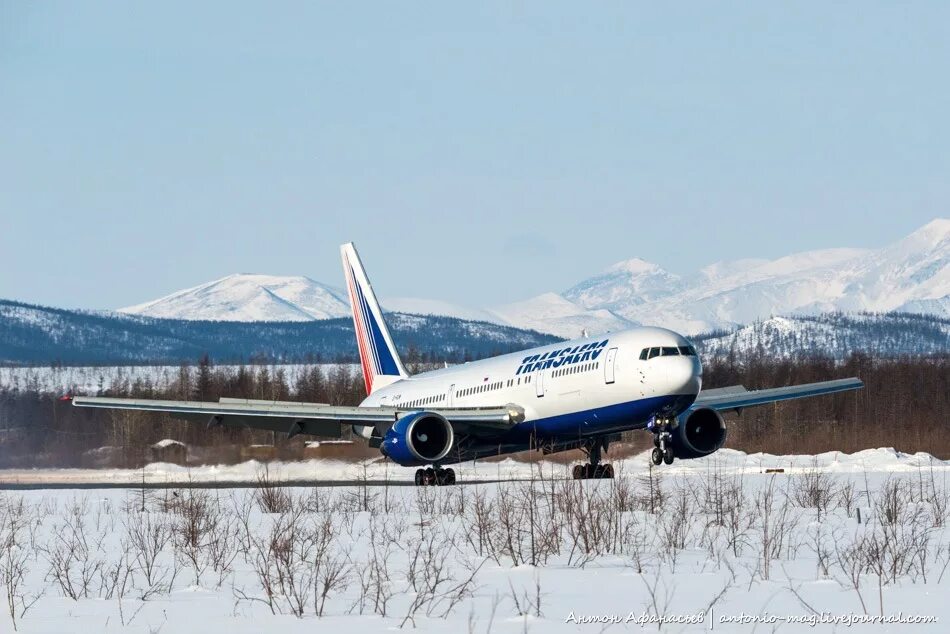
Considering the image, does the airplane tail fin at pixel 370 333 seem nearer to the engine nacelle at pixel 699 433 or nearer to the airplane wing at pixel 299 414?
the airplane wing at pixel 299 414

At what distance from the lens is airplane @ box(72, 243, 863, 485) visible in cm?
3475

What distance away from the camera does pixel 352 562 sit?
48.6 feet

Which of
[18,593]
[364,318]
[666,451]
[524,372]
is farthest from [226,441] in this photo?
[18,593]

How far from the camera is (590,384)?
35844 millimetres

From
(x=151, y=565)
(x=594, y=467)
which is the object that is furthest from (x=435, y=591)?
(x=594, y=467)

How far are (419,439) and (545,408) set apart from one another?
12.1 feet

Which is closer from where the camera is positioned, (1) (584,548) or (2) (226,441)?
(1) (584,548)

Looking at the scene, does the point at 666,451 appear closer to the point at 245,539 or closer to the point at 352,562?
the point at 245,539

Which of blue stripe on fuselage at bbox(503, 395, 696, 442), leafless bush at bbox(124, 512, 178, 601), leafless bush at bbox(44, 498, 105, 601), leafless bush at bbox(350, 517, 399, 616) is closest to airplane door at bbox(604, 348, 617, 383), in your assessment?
blue stripe on fuselage at bbox(503, 395, 696, 442)

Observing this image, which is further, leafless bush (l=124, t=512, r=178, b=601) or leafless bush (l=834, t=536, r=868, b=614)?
leafless bush (l=124, t=512, r=178, b=601)

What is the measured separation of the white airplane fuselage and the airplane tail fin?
8.75m

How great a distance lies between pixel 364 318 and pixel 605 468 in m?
17.4

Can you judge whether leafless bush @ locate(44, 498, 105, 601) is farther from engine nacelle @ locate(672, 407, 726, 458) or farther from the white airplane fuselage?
engine nacelle @ locate(672, 407, 726, 458)

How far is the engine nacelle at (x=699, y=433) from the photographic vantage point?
38594 mm
